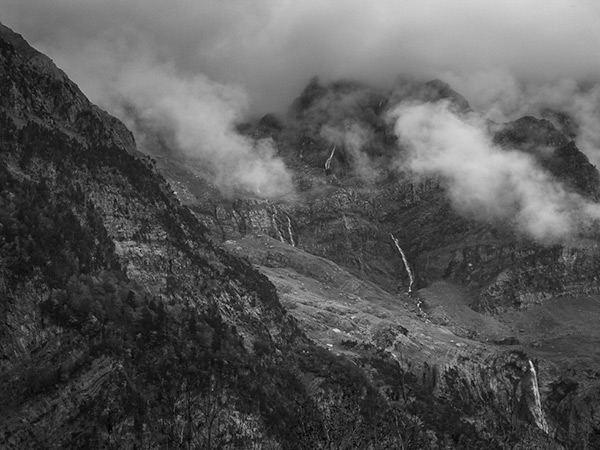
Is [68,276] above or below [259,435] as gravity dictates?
above

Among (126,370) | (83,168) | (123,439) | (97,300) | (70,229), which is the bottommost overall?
(123,439)

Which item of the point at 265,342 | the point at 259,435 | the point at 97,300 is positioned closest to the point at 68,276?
the point at 97,300

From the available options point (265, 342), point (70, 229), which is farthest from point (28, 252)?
point (265, 342)

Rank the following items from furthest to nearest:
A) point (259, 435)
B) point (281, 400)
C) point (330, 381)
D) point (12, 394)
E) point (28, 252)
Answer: point (330, 381)
point (281, 400)
point (259, 435)
point (28, 252)
point (12, 394)

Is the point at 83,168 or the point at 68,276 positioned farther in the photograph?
the point at 83,168

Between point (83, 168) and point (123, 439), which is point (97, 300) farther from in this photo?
point (83, 168)

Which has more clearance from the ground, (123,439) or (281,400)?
(281,400)

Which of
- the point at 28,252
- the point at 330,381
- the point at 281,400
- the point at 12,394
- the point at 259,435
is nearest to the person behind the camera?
the point at 12,394

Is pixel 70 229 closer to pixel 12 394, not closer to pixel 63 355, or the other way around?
pixel 63 355

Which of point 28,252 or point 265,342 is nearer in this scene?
point 28,252
